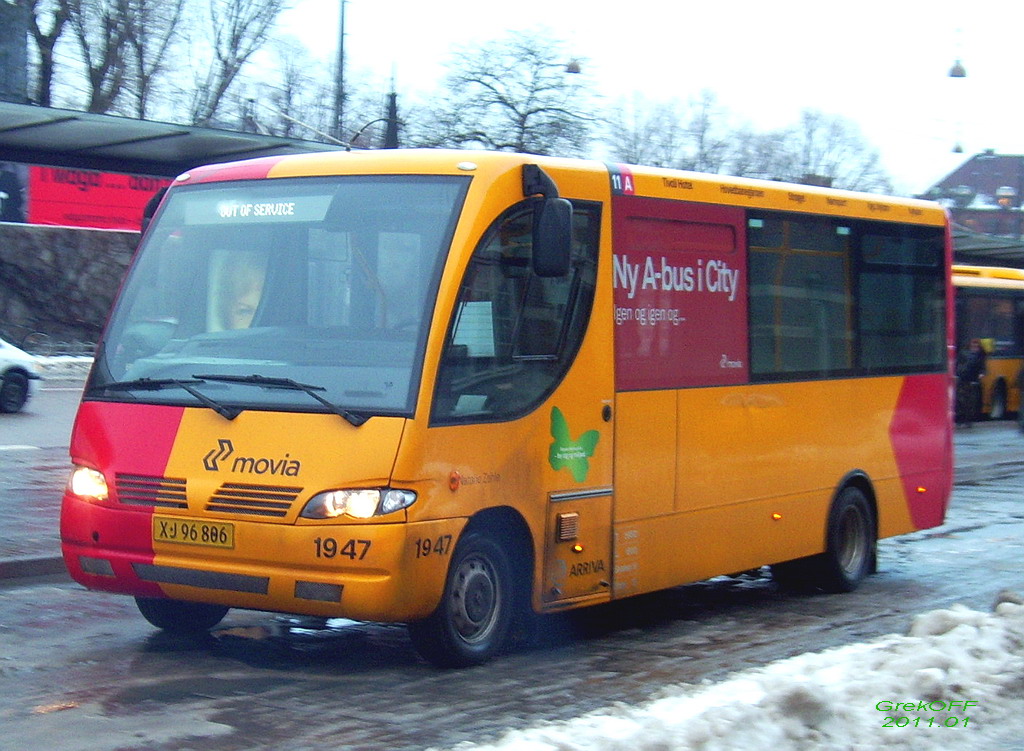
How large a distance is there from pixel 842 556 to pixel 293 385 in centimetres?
514

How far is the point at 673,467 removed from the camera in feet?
28.7

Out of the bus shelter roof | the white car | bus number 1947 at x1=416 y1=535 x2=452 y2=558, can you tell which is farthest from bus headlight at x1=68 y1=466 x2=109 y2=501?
the white car

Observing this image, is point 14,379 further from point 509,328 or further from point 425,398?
point 425,398

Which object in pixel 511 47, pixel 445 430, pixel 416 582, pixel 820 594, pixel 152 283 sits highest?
pixel 511 47

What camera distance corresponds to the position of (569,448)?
7.86 meters

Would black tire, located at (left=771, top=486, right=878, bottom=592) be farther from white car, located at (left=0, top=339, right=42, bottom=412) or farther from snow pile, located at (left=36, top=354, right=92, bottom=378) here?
snow pile, located at (left=36, top=354, right=92, bottom=378)

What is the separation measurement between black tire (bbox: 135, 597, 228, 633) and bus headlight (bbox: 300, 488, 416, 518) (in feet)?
4.96

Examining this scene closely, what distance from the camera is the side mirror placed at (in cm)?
722

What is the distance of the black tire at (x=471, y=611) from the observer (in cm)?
709

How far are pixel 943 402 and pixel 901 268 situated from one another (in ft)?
4.01

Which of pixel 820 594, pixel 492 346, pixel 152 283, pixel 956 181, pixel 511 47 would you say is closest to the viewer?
pixel 492 346

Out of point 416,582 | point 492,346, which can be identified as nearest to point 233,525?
point 416,582

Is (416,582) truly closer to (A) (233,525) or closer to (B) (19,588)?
(A) (233,525)

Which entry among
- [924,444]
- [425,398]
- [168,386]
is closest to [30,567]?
[168,386]
